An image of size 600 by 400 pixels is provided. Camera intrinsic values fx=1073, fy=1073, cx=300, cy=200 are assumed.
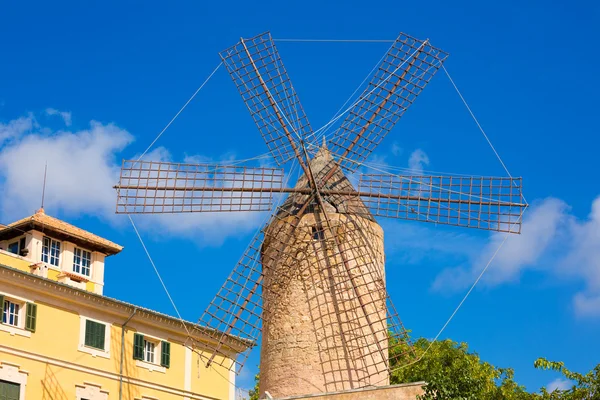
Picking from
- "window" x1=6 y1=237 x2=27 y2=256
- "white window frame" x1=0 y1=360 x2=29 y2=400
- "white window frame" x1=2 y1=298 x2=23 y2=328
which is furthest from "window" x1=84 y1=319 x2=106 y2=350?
"window" x1=6 y1=237 x2=27 y2=256

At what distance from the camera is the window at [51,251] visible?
3167cm

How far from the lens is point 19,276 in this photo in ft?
89.2

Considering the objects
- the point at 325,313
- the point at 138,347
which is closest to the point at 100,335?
the point at 138,347

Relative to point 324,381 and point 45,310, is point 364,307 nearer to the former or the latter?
point 324,381

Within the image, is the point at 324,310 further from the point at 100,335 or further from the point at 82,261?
the point at 82,261

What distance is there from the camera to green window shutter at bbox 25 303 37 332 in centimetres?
2734

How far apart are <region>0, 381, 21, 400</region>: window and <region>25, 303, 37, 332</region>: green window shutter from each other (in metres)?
1.51

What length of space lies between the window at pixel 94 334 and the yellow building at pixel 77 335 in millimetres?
27

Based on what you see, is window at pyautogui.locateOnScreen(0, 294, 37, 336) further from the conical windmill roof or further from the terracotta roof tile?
the conical windmill roof

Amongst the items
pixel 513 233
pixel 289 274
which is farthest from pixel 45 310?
pixel 513 233

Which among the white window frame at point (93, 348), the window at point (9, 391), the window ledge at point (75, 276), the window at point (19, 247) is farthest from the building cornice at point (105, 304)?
the window at point (19, 247)

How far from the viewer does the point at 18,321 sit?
27250 mm

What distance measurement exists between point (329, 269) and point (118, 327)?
Result: 791 cm

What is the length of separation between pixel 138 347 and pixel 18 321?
4315 mm
